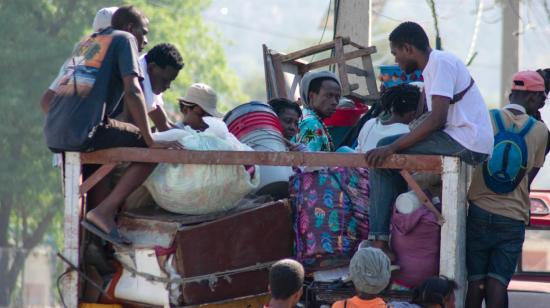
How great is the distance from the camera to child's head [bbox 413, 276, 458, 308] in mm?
5457

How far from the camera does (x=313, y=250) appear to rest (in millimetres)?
5914

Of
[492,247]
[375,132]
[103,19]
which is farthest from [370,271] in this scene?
[103,19]

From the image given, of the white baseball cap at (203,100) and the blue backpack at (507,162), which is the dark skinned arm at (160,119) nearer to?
the white baseball cap at (203,100)

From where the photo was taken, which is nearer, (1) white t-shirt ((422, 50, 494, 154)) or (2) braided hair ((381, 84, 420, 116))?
(1) white t-shirt ((422, 50, 494, 154))

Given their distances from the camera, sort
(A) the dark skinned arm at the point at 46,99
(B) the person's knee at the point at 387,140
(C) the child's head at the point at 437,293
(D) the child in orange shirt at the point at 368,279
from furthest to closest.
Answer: (A) the dark skinned arm at the point at 46,99 → (B) the person's knee at the point at 387,140 → (C) the child's head at the point at 437,293 → (D) the child in orange shirt at the point at 368,279

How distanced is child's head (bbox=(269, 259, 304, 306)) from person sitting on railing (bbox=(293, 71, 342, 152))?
197 cm

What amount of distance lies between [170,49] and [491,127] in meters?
1.84

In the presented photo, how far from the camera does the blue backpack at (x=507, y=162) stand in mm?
6180

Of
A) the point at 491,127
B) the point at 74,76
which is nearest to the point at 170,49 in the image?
the point at 74,76

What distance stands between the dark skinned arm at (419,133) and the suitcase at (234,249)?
613 millimetres

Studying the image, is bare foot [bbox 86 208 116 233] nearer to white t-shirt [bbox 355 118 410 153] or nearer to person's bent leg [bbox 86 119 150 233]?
person's bent leg [bbox 86 119 150 233]

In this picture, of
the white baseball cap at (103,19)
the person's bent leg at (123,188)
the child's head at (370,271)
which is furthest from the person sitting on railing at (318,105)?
the child's head at (370,271)

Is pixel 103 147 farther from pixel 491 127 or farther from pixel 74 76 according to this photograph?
pixel 491 127

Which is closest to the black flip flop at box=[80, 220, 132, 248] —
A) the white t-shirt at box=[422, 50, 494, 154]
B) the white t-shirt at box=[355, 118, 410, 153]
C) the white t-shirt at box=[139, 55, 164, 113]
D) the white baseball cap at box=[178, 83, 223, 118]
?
the white t-shirt at box=[139, 55, 164, 113]
